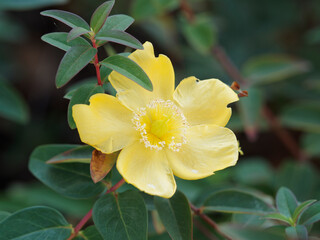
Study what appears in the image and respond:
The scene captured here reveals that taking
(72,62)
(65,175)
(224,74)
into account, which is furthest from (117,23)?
(224,74)

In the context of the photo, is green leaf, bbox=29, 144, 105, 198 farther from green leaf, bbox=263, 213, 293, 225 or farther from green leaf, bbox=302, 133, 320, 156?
green leaf, bbox=302, 133, 320, 156

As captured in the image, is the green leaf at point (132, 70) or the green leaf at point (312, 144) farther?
the green leaf at point (312, 144)

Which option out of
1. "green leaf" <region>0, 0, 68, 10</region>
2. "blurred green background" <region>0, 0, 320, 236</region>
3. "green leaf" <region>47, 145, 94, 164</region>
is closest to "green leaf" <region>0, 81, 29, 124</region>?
"blurred green background" <region>0, 0, 320, 236</region>

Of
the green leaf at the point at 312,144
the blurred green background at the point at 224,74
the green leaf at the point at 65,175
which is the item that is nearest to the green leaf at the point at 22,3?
the blurred green background at the point at 224,74

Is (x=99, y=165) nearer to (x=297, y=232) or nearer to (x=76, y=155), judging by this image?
(x=76, y=155)

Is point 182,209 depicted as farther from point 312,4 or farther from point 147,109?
point 312,4

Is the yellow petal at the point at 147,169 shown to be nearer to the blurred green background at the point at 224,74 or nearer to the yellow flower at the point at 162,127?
the yellow flower at the point at 162,127
